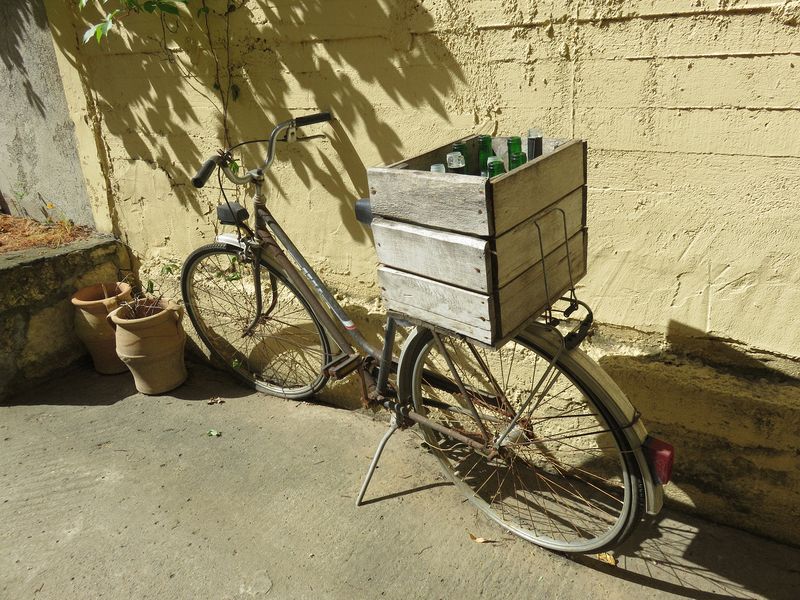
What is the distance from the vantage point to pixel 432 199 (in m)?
2.12

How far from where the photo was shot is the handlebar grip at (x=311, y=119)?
→ 3.02m

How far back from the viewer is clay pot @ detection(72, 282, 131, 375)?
4137mm

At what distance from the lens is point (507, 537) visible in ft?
9.40

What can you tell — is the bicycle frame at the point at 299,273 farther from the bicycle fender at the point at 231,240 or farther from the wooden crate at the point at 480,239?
the wooden crate at the point at 480,239

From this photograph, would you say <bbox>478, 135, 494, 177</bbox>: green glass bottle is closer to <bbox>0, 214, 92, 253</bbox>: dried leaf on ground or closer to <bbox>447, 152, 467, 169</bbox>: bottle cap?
<bbox>447, 152, 467, 169</bbox>: bottle cap

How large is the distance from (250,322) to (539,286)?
208 cm

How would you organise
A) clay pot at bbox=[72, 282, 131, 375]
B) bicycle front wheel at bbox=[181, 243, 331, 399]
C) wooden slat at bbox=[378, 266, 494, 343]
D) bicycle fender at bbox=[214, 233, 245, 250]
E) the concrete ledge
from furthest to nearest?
clay pot at bbox=[72, 282, 131, 375] → the concrete ledge → bicycle front wheel at bbox=[181, 243, 331, 399] → bicycle fender at bbox=[214, 233, 245, 250] → wooden slat at bbox=[378, 266, 494, 343]

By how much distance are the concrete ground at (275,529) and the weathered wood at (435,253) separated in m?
1.24

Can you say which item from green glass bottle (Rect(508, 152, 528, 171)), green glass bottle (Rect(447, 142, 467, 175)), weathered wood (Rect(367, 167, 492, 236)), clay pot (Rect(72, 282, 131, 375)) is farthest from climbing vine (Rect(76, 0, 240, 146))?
green glass bottle (Rect(508, 152, 528, 171))

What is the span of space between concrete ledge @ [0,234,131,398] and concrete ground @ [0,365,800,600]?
16.3 inches

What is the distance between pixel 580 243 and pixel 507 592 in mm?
1334

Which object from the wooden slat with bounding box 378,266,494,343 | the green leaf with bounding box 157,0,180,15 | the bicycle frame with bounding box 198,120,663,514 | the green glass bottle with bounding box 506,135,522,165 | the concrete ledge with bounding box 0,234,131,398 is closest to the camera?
the wooden slat with bounding box 378,266,494,343

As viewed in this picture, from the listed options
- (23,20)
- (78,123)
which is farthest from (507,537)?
(23,20)

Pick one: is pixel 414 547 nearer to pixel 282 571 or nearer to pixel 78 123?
pixel 282 571
